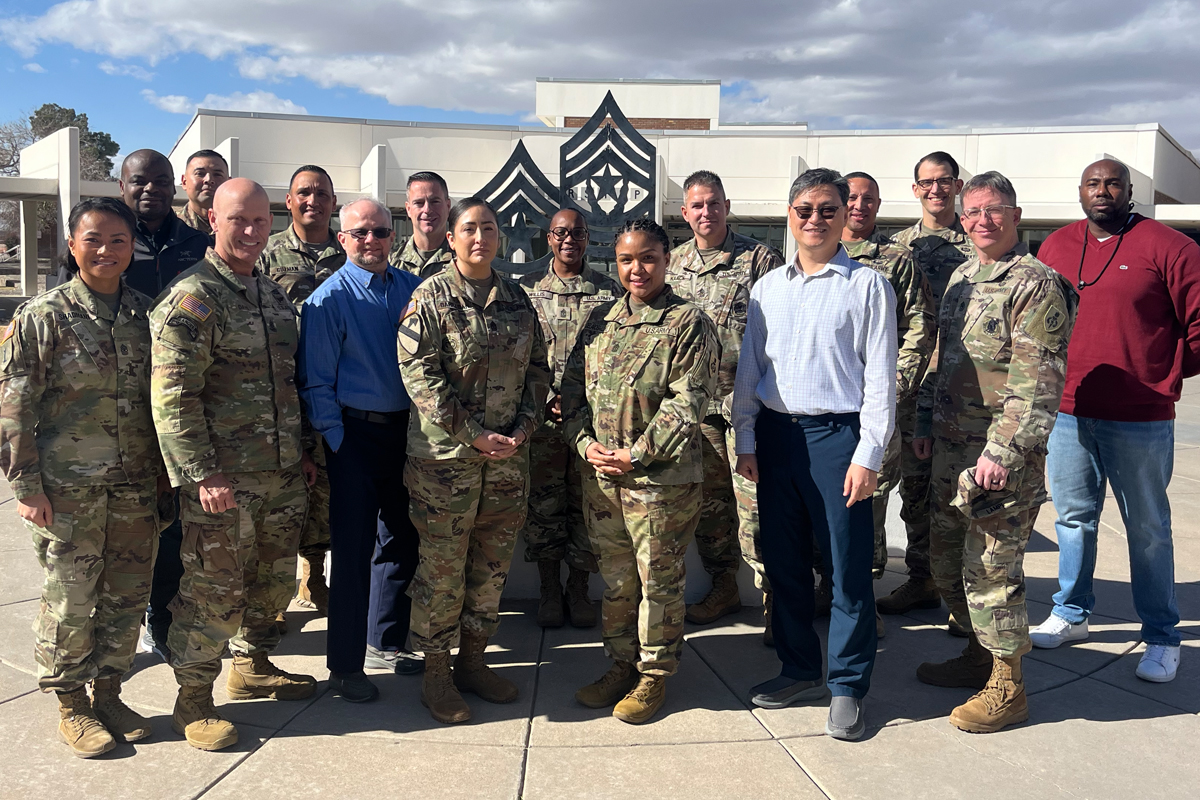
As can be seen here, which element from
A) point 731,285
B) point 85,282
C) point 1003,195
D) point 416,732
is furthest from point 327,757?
point 1003,195

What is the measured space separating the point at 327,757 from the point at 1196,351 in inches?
162

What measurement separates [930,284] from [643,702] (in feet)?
9.59

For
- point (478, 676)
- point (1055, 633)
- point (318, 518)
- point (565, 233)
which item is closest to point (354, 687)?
point (478, 676)

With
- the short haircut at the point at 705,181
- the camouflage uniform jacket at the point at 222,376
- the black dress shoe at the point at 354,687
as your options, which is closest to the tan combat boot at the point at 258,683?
the black dress shoe at the point at 354,687

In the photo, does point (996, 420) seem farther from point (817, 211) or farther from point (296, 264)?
point (296, 264)

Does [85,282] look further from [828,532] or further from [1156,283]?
[1156,283]

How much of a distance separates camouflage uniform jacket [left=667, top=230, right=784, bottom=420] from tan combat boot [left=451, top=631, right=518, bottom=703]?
5.41ft

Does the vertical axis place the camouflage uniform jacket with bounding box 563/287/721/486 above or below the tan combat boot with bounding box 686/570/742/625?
above

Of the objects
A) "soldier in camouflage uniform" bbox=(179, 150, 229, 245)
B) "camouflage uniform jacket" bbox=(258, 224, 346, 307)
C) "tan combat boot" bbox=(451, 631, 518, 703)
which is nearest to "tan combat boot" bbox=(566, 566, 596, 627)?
"tan combat boot" bbox=(451, 631, 518, 703)

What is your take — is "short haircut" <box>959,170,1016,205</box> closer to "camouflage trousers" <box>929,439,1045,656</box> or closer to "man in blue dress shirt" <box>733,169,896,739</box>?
"man in blue dress shirt" <box>733,169,896,739</box>

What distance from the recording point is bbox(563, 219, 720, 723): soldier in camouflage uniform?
341 centimetres

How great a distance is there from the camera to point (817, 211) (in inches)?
133

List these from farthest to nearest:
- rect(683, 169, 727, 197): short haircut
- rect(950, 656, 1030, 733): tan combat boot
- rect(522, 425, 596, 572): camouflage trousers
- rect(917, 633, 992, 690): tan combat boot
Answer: rect(683, 169, 727, 197): short haircut → rect(522, 425, 596, 572): camouflage trousers → rect(917, 633, 992, 690): tan combat boot → rect(950, 656, 1030, 733): tan combat boot

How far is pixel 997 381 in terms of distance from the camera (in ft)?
11.5
